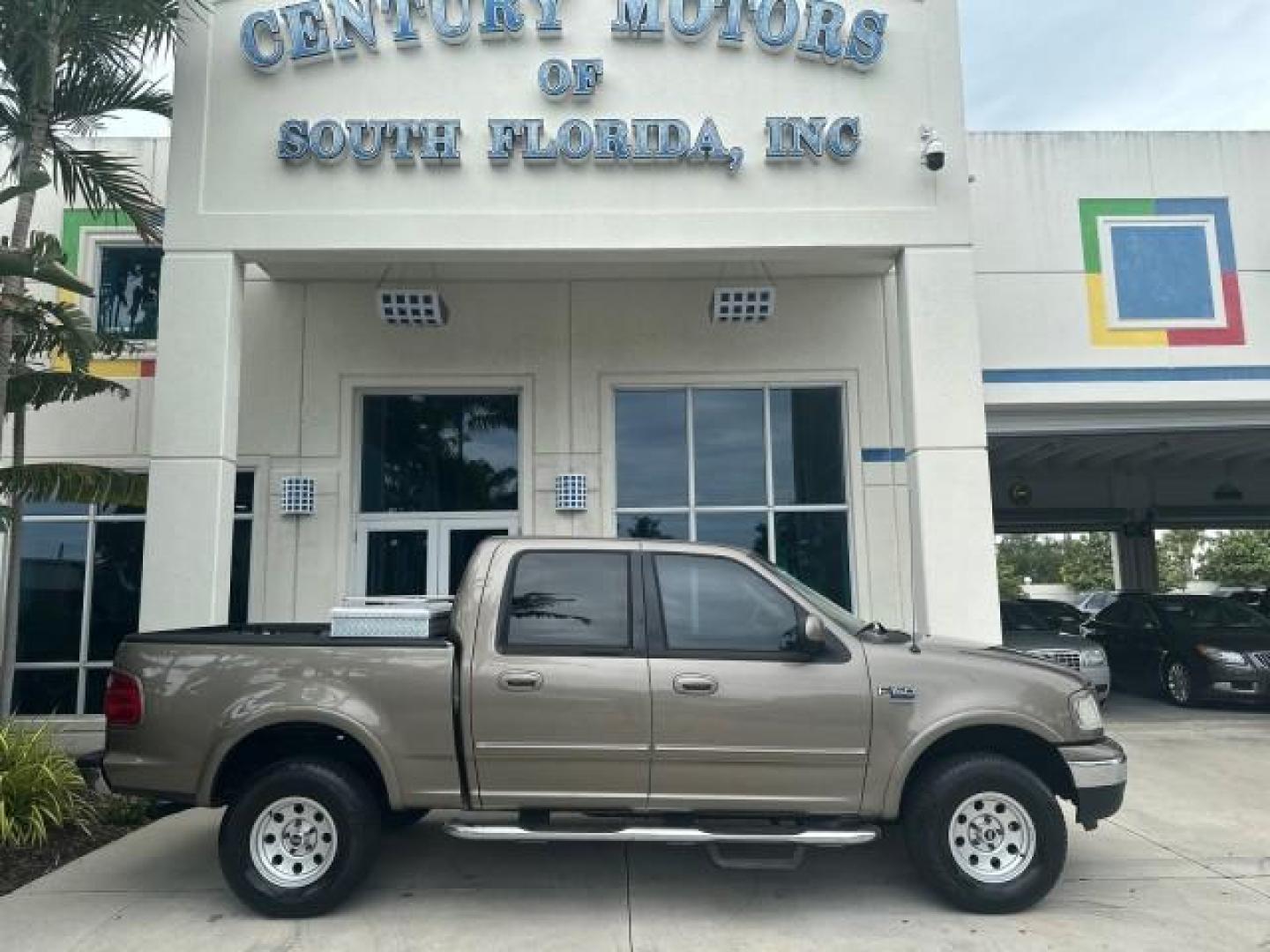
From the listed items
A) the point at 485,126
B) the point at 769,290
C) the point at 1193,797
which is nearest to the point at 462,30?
the point at 485,126

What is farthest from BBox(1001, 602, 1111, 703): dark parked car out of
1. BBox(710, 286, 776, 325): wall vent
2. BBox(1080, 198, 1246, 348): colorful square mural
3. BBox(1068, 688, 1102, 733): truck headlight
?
BBox(1068, 688, 1102, 733): truck headlight

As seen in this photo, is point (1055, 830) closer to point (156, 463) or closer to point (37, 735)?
point (37, 735)

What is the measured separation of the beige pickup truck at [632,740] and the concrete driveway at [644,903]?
1.02ft

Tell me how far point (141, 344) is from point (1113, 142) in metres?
11.9

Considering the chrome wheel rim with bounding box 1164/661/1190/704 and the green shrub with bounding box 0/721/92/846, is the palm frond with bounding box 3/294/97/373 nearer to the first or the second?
the green shrub with bounding box 0/721/92/846

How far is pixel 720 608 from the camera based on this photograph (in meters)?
5.61

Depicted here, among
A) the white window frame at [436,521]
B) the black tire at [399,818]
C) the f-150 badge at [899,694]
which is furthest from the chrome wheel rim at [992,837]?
the white window frame at [436,521]

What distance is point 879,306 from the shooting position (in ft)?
38.1

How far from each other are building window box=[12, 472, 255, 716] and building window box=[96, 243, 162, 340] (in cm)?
225

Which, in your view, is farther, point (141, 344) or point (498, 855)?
point (141, 344)

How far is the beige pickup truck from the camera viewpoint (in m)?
5.34

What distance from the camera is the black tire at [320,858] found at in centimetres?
536

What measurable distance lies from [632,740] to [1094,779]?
8.20 ft

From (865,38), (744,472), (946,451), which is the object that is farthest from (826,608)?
(865,38)
